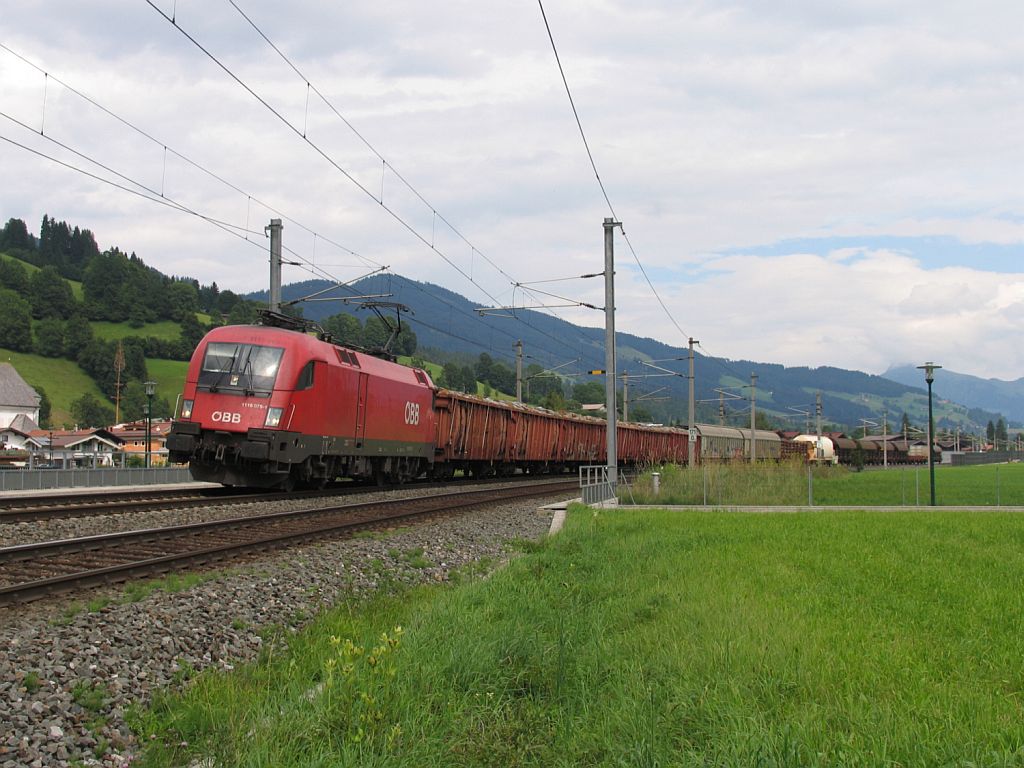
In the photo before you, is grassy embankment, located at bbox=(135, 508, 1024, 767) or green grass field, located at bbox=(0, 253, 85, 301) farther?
green grass field, located at bbox=(0, 253, 85, 301)

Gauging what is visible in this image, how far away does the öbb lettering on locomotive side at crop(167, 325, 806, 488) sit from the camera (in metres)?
20.2

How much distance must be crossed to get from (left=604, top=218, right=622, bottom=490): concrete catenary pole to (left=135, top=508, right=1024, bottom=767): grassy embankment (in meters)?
18.3

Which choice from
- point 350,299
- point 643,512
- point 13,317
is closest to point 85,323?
point 13,317

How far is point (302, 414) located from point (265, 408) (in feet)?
3.07

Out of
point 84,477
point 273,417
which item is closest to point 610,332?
point 273,417

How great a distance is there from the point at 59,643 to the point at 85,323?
5720 inches

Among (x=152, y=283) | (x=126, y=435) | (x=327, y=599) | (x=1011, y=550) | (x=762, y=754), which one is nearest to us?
(x=762, y=754)

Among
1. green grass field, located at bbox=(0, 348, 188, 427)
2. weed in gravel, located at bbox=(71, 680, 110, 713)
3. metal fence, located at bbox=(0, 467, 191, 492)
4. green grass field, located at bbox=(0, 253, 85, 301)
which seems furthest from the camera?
green grass field, located at bbox=(0, 253, 85, 301)

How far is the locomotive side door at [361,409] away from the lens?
24000mm

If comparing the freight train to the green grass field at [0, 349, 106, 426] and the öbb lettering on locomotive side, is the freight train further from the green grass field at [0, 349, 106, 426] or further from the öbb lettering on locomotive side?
the green grass field at [0, 349, 106, 426]

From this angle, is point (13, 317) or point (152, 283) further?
point (152, 283)

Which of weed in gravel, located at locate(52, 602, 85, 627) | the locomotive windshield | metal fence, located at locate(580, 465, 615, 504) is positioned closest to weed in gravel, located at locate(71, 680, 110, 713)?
weed in gravel, located at locate(52, 602, 85, 627)

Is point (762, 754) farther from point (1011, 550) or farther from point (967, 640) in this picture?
point (1011, 550)

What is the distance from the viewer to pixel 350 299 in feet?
92.3
